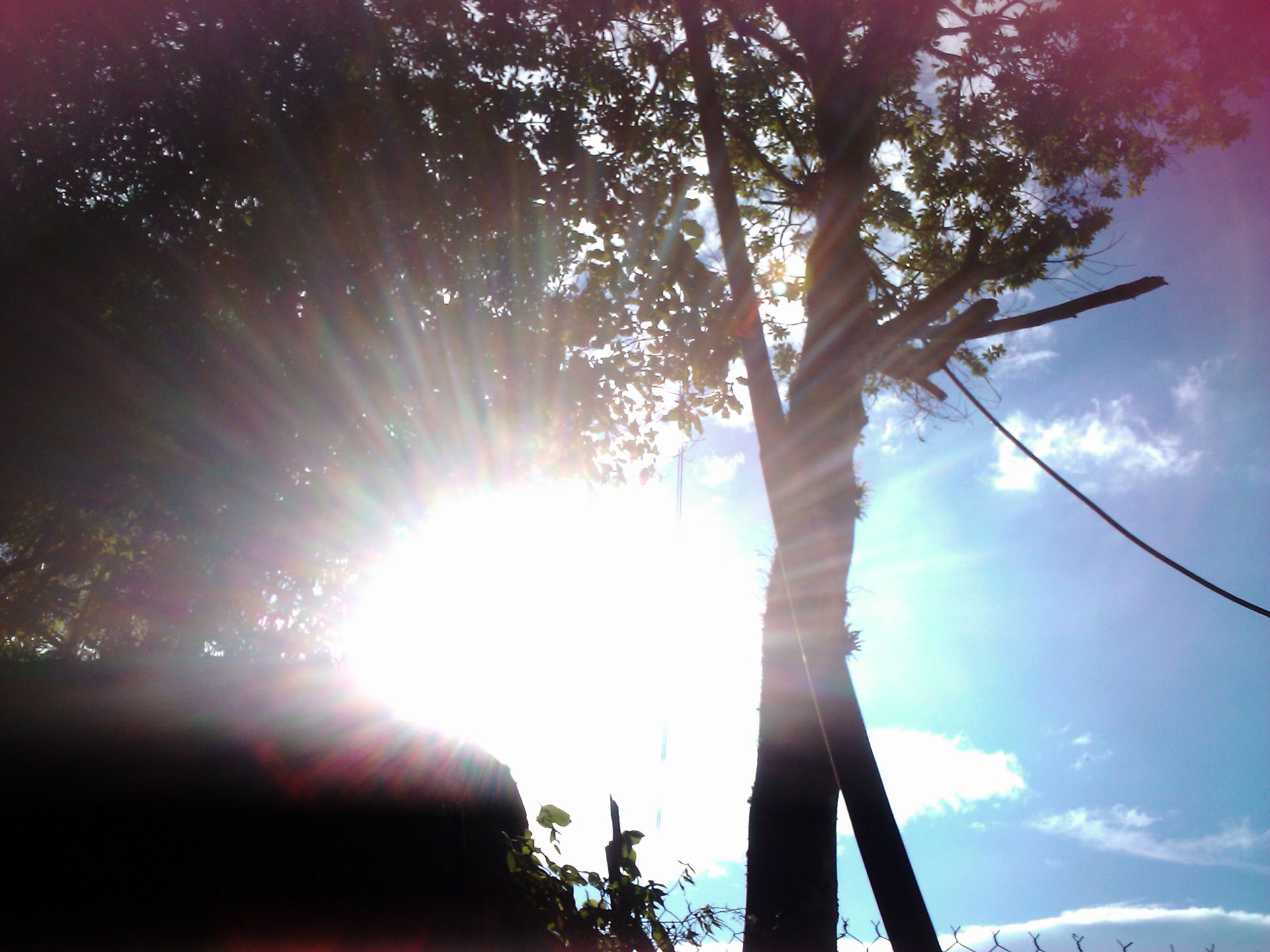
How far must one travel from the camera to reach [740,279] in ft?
11.2

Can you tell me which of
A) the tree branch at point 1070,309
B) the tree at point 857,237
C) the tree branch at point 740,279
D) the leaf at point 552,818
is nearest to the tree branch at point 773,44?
the tree at point 857,237

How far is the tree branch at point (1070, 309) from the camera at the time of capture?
4723 mm

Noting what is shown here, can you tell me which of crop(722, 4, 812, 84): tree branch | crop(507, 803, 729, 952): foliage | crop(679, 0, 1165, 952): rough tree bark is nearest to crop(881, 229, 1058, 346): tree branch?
crop(679, 0, 1165, 952): rough tree bark

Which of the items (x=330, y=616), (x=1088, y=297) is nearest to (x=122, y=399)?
(x=330, y=616)

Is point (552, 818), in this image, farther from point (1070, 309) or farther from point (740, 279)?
point (1070, 309)

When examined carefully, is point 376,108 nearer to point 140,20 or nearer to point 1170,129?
point 140,20

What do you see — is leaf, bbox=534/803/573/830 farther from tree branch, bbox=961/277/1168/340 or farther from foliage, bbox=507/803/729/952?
tree branch, bbox=961/277/1168/340

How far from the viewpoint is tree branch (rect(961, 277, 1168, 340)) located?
4.72 meters

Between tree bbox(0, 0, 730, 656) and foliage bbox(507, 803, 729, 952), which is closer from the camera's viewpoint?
foliage bbox(507, 803, 729, 952)

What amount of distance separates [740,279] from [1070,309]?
9.96 ft

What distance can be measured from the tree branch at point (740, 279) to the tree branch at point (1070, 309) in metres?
2.89

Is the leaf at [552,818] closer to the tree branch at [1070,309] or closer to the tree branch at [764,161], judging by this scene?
the tree branch at [1070,309]

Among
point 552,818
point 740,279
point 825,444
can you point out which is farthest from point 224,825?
point 825,444

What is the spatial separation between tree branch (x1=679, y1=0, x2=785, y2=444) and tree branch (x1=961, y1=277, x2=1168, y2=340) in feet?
9.49
